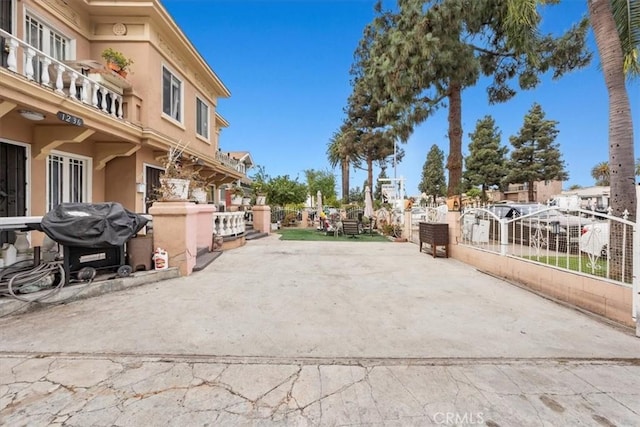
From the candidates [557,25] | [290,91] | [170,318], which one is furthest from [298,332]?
[290,91]

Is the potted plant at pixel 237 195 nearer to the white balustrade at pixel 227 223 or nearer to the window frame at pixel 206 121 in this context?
the window frame at pixel 206 121

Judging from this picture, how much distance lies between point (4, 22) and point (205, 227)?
586 cm

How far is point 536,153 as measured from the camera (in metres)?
32.5

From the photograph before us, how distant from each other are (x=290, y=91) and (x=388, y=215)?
14.7 m

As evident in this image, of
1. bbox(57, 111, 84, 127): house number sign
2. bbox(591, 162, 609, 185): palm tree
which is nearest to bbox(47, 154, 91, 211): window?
bbox(57, 111, 84, 127): house number sign

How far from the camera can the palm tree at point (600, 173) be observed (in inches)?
1877

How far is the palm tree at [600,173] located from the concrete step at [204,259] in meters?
59.9

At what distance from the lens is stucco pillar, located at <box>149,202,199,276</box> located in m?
6.04

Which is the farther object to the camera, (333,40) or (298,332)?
(333,40)

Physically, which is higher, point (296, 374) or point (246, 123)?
point (246, 123)

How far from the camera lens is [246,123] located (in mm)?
27750

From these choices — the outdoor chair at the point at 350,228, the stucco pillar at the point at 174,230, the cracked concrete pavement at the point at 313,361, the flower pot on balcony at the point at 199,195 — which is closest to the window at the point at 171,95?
the flower pot on balcony at the point at 199,195

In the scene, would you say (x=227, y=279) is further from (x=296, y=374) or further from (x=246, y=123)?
(x=246, y=123)

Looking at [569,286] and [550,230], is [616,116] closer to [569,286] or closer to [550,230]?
[550,230]
